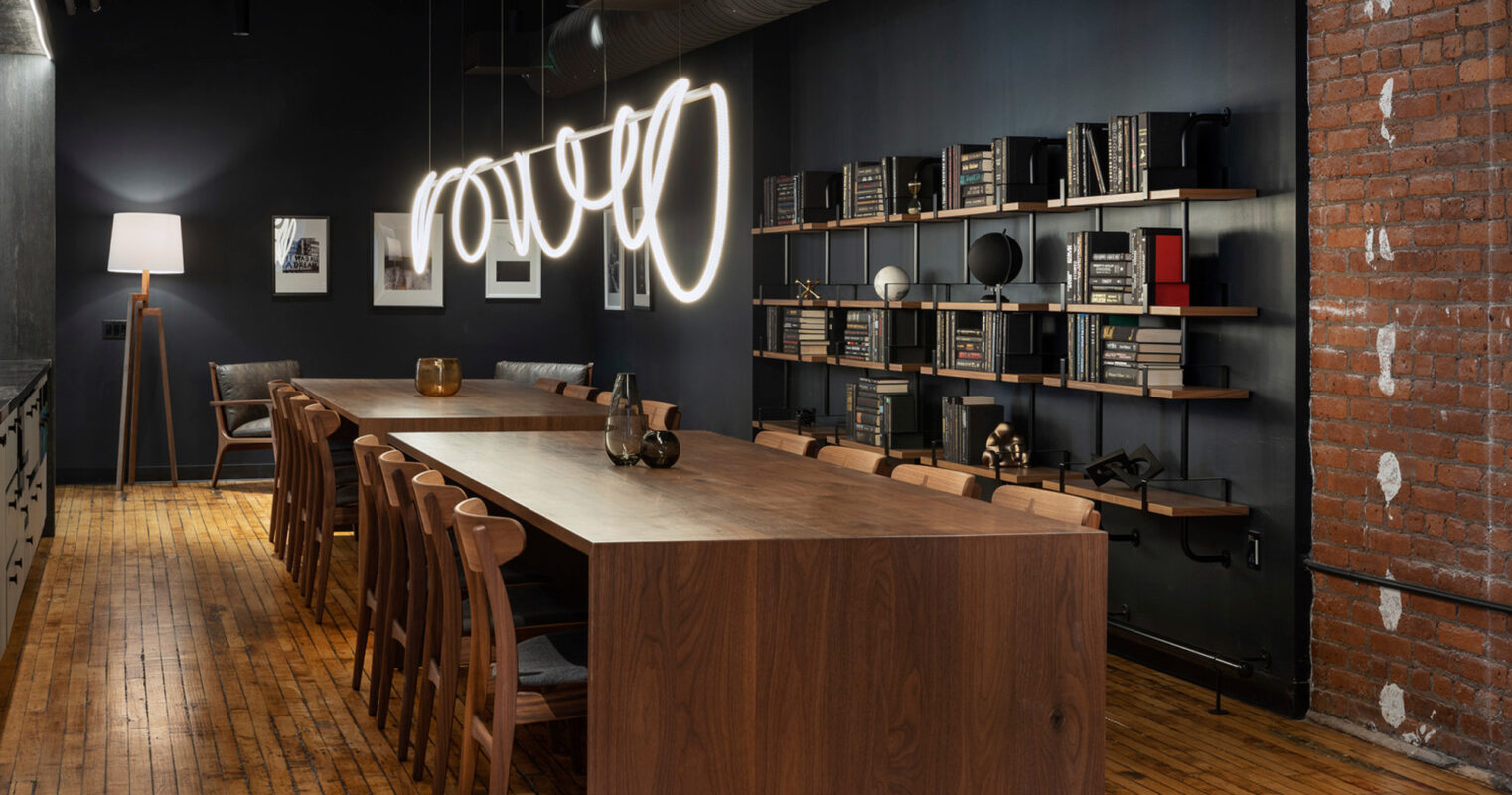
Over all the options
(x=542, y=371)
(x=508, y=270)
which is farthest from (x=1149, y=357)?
(x=508, y=270)

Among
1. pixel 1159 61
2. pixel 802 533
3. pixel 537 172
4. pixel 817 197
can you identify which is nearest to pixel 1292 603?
pixel 1159 61

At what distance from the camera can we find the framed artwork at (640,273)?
426 inches

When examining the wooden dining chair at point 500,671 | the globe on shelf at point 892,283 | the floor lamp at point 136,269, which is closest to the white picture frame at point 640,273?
the floor lamp at point 136,269

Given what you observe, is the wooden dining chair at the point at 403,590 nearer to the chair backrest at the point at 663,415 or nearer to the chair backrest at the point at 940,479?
the chair backrest at the point at 940,479

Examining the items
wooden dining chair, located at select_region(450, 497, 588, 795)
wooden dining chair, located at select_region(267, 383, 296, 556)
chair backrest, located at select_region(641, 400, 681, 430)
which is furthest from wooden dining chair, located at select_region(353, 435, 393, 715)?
wooden dining chair, located at select_region(267, 383, 296, 556)

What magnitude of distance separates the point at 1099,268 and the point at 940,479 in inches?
65.3

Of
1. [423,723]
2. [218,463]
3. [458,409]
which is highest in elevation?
[458,409]

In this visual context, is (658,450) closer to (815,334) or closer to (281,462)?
(815,334)

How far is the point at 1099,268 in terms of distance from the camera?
18.2 feet

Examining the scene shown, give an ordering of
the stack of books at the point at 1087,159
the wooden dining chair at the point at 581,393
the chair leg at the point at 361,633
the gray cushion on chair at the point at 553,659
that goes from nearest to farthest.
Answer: the gray cushion on chair at the point at 553,659 → the chair leg at the point at 361,633 → the stack of books at the point at 1087,159 → the wooden dining chair at the point at 581,393

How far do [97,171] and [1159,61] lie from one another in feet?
26.9

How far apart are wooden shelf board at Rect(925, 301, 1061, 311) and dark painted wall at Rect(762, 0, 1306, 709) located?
298mm

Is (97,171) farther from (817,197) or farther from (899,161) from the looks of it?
(899,161)

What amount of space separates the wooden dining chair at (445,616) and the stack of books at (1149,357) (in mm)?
2291
